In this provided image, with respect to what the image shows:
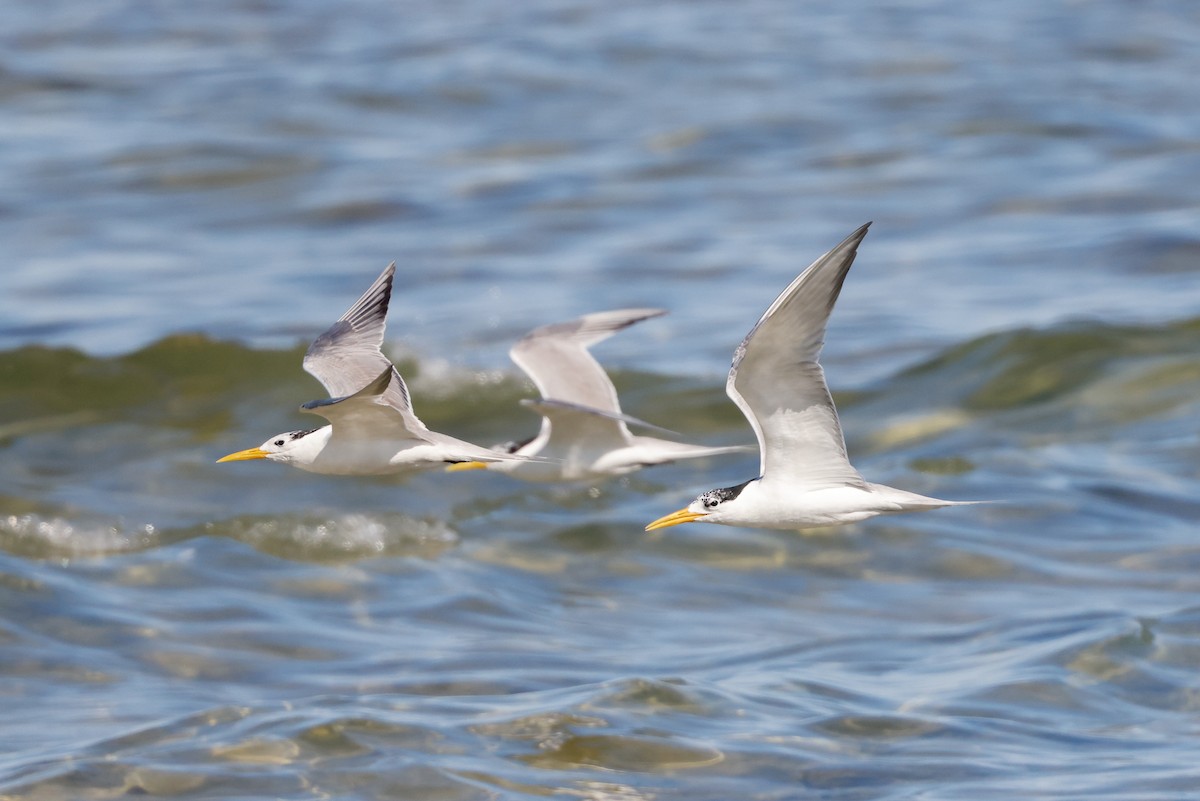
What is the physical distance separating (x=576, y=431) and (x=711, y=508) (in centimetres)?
230

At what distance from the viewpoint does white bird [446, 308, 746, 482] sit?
894cm

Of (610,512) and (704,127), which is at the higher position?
(704,127)

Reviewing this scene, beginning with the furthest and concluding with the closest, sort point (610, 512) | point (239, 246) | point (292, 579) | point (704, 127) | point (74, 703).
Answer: point (704, 127) < point (239, 246) < point (610, 512) < point (292, 579) < point (74, 703)

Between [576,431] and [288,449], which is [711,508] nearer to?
[288,449]

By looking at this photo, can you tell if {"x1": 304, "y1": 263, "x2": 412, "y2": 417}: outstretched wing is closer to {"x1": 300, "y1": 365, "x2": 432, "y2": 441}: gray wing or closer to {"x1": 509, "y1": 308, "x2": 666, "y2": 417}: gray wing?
{"x1": 300, "y1": 365, "x2": 432, "y2": 441}: gray wing

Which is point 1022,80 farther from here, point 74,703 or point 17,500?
point 74,703

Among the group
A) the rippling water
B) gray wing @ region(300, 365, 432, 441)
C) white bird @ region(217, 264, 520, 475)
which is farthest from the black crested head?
the rippling water

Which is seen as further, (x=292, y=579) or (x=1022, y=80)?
(x=1022, y=80)

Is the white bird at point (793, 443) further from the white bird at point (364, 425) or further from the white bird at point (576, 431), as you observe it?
the white bird at point (576, 431)

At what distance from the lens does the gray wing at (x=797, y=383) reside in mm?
5883

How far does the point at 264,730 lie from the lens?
9.03 m

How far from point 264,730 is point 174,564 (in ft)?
10.5

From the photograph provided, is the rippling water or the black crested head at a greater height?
the black crested head

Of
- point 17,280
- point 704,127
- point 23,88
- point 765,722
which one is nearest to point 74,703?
point 765,722
